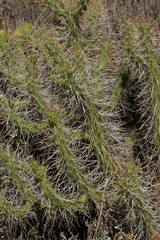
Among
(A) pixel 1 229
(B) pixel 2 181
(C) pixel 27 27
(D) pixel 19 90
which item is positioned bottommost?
(A) pixel 1 229

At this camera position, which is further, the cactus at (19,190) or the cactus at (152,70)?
the cactus at (152,70)

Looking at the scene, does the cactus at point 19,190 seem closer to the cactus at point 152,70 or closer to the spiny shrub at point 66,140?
the spiny shrub at point 66,140

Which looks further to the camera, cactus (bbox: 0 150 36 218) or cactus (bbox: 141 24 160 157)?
cactus (bbox: 141 24 160 157)

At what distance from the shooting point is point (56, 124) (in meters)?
2.81

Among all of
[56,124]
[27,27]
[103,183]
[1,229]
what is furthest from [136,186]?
[27,27]

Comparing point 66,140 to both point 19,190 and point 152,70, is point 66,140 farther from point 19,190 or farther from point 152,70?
point 152,70

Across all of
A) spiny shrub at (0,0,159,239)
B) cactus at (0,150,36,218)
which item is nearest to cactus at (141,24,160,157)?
spiny shrub at (0,0,159,239)

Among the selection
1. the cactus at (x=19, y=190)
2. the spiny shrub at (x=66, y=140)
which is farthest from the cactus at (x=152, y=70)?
the cactus at (x=19, y=190)

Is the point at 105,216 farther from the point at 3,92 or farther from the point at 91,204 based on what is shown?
the point at 3,92

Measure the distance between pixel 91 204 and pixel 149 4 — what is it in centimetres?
212

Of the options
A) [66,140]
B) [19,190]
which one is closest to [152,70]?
[66,140]

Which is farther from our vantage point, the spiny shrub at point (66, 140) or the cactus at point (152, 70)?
the cactus at point (152, 70)

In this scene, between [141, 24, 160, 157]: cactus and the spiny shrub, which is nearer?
the spiny shrub

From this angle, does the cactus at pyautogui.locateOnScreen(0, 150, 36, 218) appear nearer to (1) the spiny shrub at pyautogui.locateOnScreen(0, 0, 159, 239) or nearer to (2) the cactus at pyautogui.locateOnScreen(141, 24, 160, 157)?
(1) the spiny shrub at pyautogui.locateOnScreen(0, 0, 159, 239)
